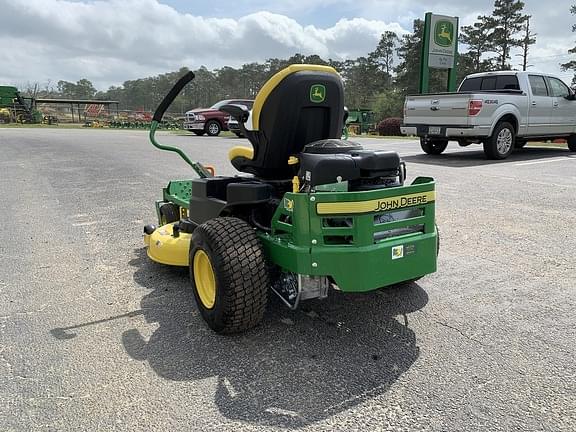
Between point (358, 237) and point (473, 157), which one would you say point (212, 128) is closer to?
point (473, 157)

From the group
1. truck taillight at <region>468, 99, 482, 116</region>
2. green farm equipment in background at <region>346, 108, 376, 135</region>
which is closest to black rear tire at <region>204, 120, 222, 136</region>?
green farm equipment in background at <region>346, 108, 376, 135</region>

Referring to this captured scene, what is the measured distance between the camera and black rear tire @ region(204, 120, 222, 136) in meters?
22.7

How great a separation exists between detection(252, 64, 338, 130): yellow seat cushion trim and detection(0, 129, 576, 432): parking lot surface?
4.44 ft

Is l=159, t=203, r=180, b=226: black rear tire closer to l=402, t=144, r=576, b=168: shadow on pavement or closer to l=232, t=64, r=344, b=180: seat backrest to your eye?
l=232, t=64, r=344, b=180: seat backrest

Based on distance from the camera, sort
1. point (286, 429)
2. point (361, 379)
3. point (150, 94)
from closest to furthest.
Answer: point (286, 429)
point (361, 379)
point (150, 94)

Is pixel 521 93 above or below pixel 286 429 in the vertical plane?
above

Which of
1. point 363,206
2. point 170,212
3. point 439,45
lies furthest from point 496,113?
point 439,45

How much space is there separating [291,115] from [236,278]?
1.21 meters

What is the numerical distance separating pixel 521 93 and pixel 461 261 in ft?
28.1

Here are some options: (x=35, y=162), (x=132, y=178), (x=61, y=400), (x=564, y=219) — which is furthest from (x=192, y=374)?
(x=35, y=162)

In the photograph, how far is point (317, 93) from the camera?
139 inches

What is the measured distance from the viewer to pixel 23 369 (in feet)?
9.21

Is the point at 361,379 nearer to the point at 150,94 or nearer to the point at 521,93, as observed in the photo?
the point at 521,93

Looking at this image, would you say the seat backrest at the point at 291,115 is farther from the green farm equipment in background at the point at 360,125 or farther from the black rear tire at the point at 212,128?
the green farm equipment in background at the point at 360,125
